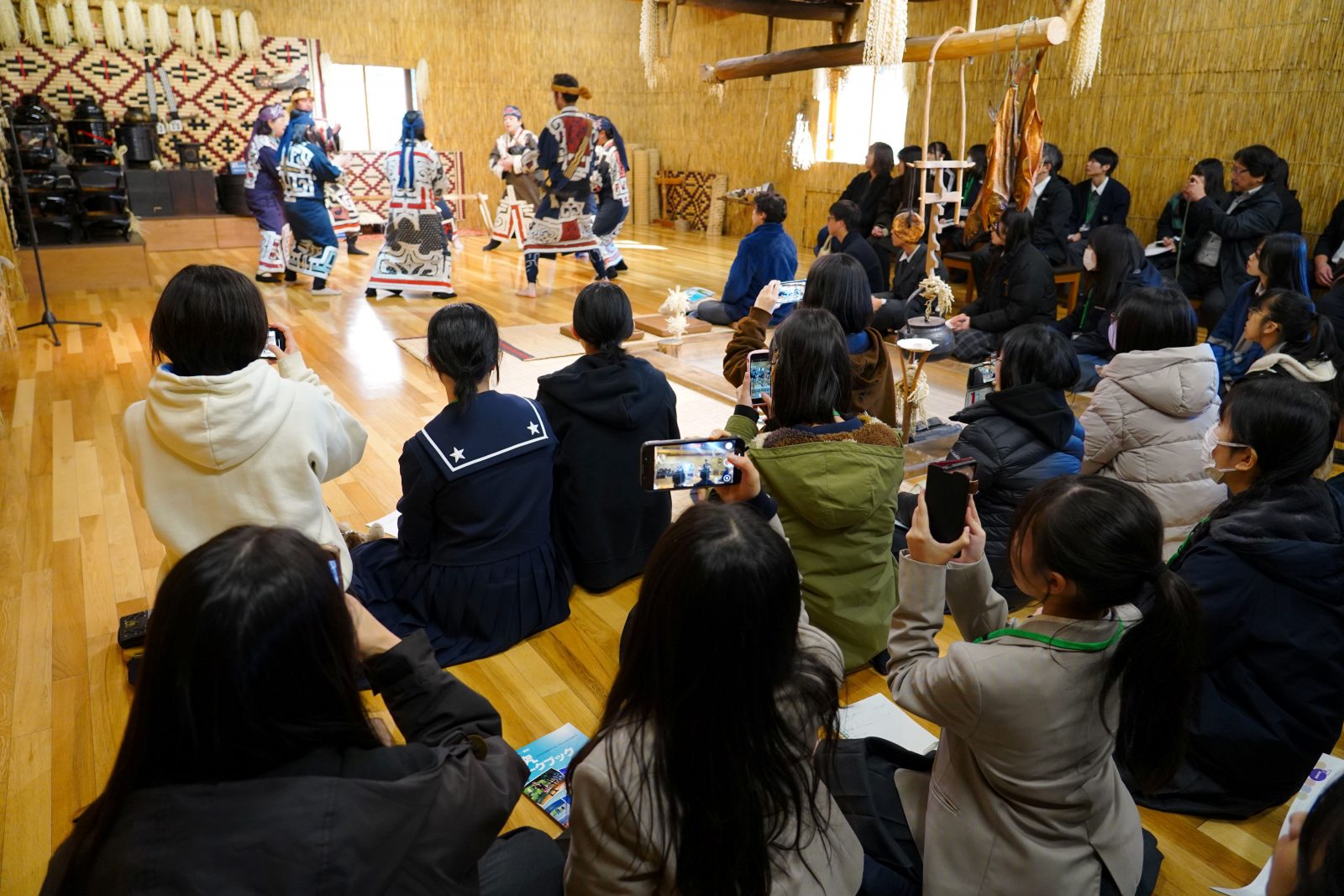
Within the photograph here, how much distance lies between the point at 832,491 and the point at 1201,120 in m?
6.21

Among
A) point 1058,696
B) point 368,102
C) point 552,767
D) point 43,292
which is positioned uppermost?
point 368,102

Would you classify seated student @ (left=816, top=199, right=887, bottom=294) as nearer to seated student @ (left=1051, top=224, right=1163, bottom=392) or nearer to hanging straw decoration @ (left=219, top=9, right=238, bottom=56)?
seated student @ (left=1051, top=224, right=1163, bottom=392)

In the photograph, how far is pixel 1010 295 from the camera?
485 centimetres

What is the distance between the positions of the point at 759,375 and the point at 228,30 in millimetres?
9527

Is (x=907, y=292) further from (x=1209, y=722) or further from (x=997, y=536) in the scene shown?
(x=1209, y=722)

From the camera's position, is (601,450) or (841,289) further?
(841,289)

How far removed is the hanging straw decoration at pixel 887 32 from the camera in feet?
12.6

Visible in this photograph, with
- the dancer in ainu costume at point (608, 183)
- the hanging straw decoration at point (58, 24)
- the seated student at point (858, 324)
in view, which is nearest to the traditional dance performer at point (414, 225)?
the dancer in ainu costume at point (608, 183)

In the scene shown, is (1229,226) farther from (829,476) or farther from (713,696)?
(713,696)

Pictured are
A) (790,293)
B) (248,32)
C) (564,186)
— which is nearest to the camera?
(790,293)

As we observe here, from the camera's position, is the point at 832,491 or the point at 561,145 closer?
the point at 832,491

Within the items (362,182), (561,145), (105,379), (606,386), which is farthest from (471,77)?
(606,386)

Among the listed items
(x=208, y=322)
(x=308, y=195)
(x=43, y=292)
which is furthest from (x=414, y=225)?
(x=208, y=322)

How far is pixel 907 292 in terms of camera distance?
5.23m
